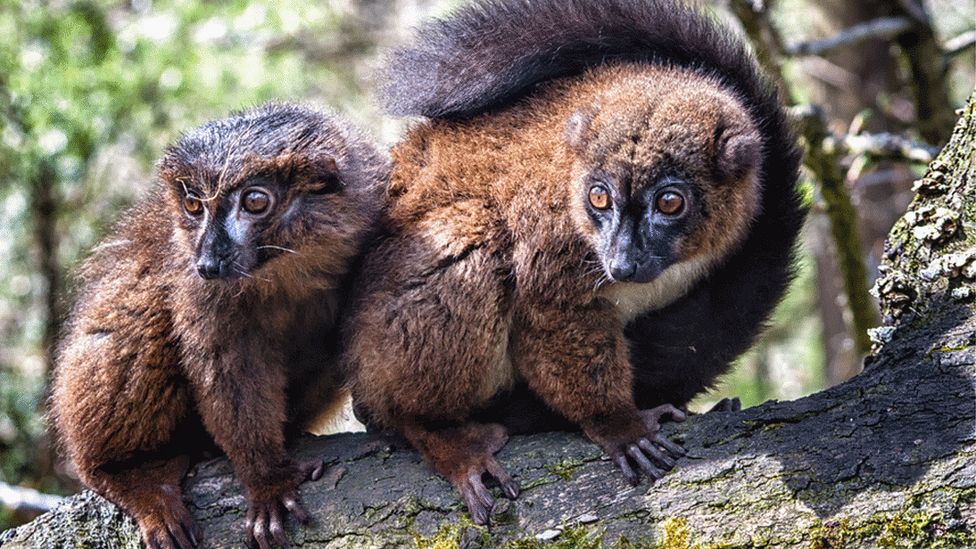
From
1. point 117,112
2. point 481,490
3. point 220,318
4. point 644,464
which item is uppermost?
point 117,112

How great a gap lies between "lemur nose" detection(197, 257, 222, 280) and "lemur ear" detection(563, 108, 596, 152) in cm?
177

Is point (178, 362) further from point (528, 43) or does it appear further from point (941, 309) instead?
point (941, 309)

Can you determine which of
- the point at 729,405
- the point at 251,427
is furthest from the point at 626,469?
the point at 251,427

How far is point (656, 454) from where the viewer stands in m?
4.25

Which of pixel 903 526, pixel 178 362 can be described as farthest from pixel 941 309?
pixel 178 362

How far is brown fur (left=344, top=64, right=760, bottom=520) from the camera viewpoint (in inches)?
189

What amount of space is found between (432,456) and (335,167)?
1.50 metres

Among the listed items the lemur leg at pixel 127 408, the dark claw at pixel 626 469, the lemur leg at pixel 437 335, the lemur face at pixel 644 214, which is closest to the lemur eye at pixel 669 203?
the lemur face at pixel 644 214

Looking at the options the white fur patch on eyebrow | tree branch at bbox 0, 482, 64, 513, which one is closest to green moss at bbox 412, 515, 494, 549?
the white fur patch on eyebrow

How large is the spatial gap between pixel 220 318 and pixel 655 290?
2.11 meters

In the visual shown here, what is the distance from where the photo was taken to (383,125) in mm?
12625

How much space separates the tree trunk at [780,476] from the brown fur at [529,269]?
28 centimetres

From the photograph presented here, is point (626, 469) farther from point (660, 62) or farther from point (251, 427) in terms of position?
point (660, 62)

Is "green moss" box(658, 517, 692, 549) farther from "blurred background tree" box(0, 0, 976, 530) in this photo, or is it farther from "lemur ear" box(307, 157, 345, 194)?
"blurred background tree" box(0, 0, 976, 530)
